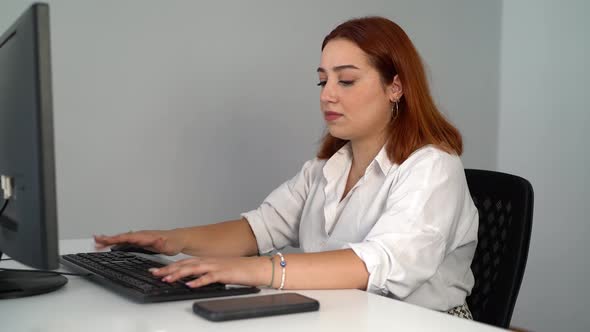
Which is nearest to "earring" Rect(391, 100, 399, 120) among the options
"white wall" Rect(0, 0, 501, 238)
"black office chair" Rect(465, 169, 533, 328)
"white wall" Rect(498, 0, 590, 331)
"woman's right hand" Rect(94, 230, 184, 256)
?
"black office chair" Rect(465, 169, 533, 328)

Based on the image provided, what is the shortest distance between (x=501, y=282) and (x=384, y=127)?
0.51 metres

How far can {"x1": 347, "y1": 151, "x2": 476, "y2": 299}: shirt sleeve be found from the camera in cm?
121

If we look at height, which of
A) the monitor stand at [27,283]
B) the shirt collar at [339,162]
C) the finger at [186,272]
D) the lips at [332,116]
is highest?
the lips at [332,116]

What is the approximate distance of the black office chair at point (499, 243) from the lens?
1.29 metres

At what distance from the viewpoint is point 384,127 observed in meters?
A: 1.64

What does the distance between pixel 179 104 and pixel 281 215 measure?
2.16 feet

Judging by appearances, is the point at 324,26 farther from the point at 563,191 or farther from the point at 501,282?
the point at 501,282

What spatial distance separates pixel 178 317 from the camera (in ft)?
2.80

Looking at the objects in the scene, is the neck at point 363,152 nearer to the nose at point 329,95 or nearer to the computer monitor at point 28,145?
the nose at point 329,95

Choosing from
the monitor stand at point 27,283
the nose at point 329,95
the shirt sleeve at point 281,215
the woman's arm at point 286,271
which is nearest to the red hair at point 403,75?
the nose at point 329,95

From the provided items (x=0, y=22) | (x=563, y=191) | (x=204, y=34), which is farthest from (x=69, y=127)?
(x=563, y=191)

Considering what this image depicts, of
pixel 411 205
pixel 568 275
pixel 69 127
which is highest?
pixel 69 127

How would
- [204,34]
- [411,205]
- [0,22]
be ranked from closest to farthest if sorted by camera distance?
[411,205] → [0,22] → [204,34]

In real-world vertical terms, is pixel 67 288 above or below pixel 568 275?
above
